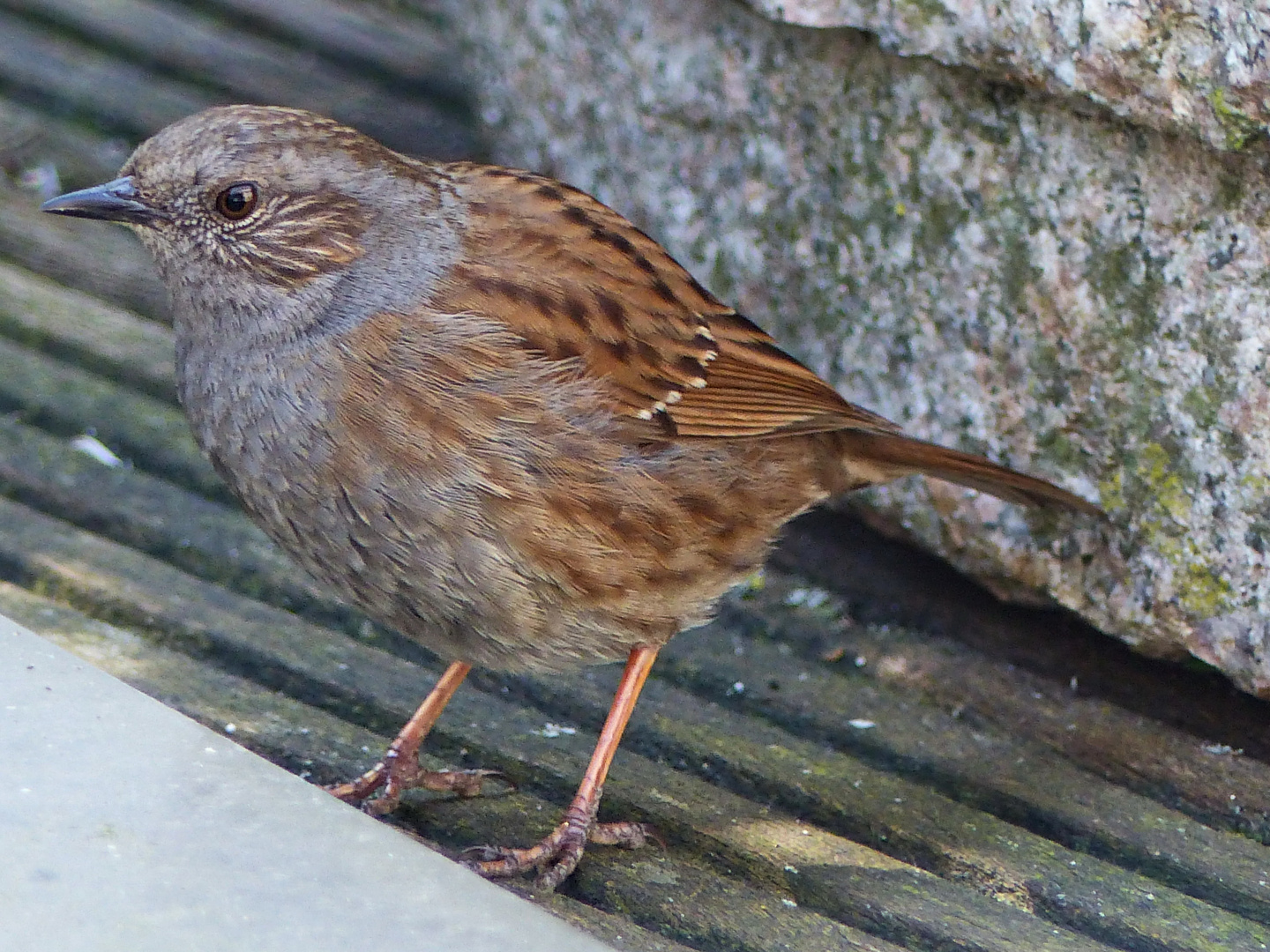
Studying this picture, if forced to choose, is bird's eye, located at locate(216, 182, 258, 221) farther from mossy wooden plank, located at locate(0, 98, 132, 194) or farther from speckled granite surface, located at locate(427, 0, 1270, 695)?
mossy wooden plank, located at locate(0, 98, 132, 194)

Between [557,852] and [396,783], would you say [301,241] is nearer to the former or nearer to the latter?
[396,783]

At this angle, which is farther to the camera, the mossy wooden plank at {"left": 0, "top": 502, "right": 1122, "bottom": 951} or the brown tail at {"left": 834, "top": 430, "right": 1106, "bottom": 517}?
the brown tail at {"left": 834, "top": 430, "right": 1106, "bottom": 517}

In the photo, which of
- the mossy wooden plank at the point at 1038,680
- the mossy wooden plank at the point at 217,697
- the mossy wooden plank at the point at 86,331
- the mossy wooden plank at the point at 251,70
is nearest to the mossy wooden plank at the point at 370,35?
the mossy wooden plank at the point at 251,70

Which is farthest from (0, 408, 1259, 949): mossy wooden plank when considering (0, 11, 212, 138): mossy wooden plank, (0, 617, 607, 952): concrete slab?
(0, 11, 212, 138): mossy wooden plank

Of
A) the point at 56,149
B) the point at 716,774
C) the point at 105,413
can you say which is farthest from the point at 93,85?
the point at 716,774

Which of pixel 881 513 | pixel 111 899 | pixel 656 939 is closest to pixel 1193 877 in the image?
pixel 656 939

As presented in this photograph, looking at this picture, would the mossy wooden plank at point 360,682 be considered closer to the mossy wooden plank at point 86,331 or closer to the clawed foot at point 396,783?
the clawed foot at point 396,783
